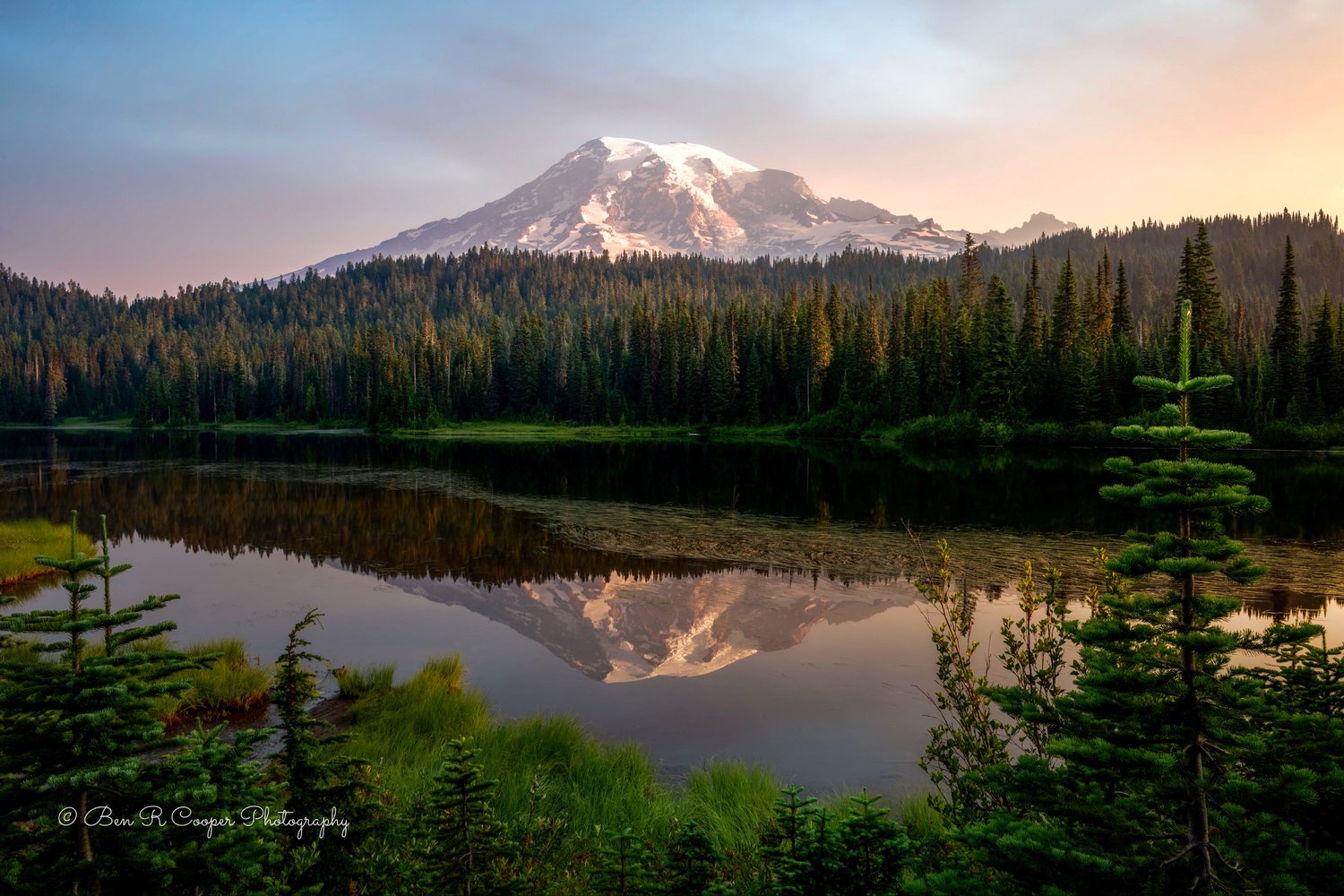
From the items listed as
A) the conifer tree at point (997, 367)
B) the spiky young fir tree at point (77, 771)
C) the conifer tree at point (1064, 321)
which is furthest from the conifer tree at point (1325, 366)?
the spiky young fir tree at point (77, 771)

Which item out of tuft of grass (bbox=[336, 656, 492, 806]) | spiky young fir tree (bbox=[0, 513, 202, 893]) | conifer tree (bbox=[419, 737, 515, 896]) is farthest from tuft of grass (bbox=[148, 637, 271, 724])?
conifer tree (bbox=[419, 737, 515, 896])

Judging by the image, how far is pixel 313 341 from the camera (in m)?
199

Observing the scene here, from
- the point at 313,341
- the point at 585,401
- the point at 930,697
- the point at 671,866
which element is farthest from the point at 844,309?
the point at 313,341

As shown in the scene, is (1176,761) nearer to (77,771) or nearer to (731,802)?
(731,802)

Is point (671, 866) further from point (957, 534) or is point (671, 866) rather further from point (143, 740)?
point (957, 534)

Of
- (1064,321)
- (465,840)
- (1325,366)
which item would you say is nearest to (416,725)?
(465,840)

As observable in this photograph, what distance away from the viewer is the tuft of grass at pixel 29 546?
989 inches

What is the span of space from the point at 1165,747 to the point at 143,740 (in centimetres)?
695

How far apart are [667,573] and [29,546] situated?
2391cm

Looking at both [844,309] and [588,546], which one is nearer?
[588,546]

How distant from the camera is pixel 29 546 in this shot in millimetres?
27500

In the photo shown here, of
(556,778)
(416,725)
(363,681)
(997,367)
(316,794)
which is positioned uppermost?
(997,367)

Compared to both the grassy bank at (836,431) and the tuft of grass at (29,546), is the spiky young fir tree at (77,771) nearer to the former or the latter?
Answer: the tuft of grass at (29,546)

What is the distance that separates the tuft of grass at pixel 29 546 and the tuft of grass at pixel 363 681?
13680 mm
